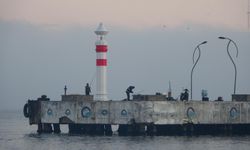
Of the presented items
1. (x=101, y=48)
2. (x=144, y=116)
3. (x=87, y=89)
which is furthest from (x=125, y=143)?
(x=101, y=48)

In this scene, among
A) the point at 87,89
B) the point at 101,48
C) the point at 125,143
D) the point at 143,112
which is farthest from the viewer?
the point at 101,48

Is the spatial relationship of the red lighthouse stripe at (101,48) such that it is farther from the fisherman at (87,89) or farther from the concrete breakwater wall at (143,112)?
the concrete breakwater wall at (143,112)

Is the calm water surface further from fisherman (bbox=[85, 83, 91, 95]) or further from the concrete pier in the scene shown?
fisherman (bbox=[85, 83, 91, 95])

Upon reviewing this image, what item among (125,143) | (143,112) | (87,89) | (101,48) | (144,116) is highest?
(101,48)

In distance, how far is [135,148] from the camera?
81375 mm

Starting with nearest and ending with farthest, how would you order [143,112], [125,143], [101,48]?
[125,143] → [143,112] → [101,48]

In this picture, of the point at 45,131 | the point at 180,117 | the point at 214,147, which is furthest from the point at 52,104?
the point at 214,147

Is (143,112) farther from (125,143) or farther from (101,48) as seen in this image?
(101,48)

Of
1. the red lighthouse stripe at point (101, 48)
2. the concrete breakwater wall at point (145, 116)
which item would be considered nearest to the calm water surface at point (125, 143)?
the concrete breakwater wall at point (145, 116)

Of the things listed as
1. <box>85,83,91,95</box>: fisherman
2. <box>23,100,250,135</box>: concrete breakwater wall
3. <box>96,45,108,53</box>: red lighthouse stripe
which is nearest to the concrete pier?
<box>23,100,250,135</box>: concrete breakwater wall

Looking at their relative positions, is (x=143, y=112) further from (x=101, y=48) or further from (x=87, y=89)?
(x=101, y=48)

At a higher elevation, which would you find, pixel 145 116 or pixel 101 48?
pixel 101 48

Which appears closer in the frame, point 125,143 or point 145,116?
point 125,143

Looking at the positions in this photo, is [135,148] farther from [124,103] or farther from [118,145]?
[124,103]
